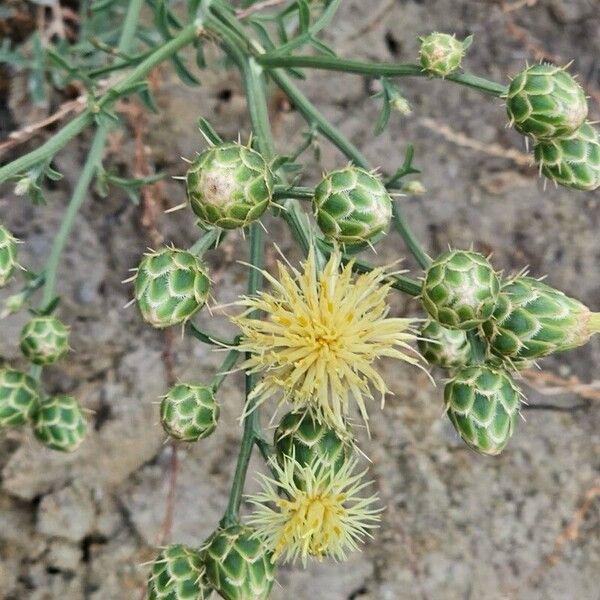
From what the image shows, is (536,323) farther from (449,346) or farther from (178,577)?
(178,577)

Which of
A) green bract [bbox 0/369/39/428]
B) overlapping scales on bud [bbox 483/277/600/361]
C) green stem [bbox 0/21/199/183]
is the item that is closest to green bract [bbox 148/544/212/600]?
green bract [bbox 0/369/39/428]

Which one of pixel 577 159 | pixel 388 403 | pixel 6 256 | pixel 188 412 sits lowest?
pixel 388 403

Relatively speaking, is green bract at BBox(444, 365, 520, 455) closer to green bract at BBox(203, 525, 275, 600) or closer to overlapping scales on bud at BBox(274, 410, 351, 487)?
overlapping scales on bud at BBox(274, 410, 351, 487)

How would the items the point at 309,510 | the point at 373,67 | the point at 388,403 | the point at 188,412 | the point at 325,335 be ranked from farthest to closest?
the point at 388,403
the point at 373,67
the point at 188,412
the point at 309,510
the point at 325,335

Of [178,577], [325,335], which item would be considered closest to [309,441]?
[325,335]

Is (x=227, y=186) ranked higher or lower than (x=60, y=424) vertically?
higher

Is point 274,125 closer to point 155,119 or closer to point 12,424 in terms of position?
point 155,119
